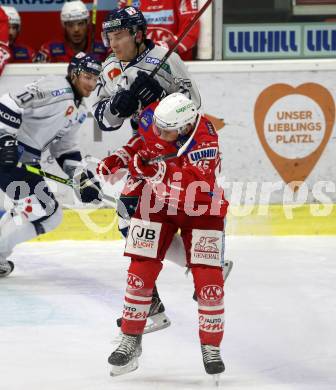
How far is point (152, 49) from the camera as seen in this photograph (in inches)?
194

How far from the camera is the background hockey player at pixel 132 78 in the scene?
15.5 feet

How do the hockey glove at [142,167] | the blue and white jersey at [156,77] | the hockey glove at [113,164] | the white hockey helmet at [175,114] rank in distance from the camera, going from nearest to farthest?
the white hockey helmet at [175,114]
the hockey glove at [142,167]
the hockey glove at [113,164]
the blue and white jersey at [156,77]

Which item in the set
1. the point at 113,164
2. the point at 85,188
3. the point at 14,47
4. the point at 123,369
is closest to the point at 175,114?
the point at 113,164

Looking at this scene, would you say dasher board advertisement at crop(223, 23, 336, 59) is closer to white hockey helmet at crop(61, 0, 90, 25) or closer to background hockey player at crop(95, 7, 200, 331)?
white hockey helmet at crop(61, 0, 90, 25)

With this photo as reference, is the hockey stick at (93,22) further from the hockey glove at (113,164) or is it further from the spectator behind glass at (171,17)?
the hockey glove at (113,164)

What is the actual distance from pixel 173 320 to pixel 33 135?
163 centimetres

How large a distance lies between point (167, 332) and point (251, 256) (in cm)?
161

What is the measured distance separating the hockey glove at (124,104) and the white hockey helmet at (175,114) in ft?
1.98

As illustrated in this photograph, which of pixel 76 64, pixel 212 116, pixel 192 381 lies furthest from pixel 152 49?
pixel 212 116

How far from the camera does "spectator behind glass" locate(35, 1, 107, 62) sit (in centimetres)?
751

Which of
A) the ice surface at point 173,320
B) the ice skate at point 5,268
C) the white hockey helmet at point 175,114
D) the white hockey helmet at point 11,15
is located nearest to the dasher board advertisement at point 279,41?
the ice surface at point 173,320

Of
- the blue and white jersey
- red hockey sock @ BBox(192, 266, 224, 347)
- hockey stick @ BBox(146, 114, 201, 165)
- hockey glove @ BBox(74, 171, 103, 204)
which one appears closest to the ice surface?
red hockey sock @ BBox(192, 266, 224, 347)

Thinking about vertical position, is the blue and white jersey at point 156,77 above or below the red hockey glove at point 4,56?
above

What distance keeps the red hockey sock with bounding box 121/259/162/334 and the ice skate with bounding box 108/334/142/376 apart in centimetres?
4
